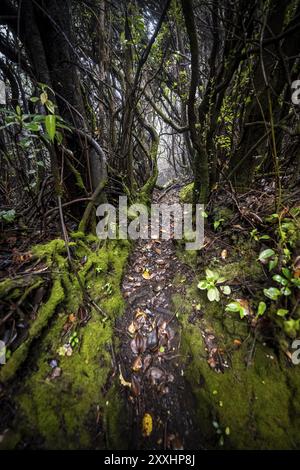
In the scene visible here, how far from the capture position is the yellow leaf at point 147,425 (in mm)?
1389

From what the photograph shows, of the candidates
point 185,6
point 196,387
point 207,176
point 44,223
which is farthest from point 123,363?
point 185,6

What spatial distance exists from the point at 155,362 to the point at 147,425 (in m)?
0.41

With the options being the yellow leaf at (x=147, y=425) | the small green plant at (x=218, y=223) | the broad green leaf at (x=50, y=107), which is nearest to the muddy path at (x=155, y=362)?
the yellow leaf at (x=147, y=425)

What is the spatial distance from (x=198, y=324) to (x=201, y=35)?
6.17m

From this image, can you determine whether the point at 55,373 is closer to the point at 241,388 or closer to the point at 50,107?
the point at 241,388

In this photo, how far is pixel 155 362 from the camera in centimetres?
175

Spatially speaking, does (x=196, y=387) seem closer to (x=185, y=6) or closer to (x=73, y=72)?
(x=185, y=6)

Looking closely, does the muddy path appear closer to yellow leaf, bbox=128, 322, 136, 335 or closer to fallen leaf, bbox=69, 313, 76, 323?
yellow leaf, bbox=128, 322, 136, 335

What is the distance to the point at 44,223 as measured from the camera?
2.84 metres

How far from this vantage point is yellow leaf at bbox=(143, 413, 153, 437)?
4.56ft

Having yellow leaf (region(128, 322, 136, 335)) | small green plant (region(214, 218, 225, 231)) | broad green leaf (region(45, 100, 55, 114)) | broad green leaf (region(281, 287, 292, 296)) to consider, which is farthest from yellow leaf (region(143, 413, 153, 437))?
broad green leaf (region(45, 100, 55, 114))

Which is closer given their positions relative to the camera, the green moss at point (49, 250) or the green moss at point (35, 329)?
the green moss at point (35, 329)

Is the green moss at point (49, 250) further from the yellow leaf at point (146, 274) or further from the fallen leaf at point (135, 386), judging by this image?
the fallen leaf at point (135, 386)

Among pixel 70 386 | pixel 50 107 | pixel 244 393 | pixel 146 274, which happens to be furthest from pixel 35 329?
pixel 50 107
